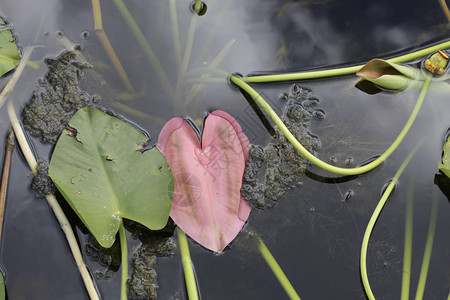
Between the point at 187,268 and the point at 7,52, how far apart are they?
3.10 ft

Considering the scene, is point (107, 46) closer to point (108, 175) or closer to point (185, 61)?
point (185, 61)

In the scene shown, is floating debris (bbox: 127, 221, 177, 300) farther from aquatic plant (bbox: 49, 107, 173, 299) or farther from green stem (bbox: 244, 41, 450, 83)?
green stem (bbox: 244, 41, 450, 83)

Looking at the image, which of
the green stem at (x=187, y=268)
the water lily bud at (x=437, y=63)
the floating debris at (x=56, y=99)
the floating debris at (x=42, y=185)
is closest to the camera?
the green stem at (x=187, y=268)

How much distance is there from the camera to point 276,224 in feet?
4.18

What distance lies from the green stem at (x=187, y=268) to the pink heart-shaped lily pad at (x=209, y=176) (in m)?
0.03

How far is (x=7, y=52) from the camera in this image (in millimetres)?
1369

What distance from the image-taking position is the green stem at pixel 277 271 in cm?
119

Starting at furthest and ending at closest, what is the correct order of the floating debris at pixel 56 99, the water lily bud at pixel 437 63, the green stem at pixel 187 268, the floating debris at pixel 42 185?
the water lily bud at pixel 437 63
the floating debris at pixel 56 99
the floating debris at pixel 42 185
the green stem at pixel 187 268

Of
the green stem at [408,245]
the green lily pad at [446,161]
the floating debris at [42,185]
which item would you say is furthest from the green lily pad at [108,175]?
the green lily pad at [446,161]

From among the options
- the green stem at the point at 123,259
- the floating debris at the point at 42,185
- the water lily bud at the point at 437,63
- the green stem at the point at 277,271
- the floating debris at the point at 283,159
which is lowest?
the green stem at the point at 123,259

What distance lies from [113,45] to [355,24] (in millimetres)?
924

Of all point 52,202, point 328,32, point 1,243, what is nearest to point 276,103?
point 328,32

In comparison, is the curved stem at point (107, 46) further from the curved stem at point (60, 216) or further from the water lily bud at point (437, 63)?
the water lily bud at point (437, 63)

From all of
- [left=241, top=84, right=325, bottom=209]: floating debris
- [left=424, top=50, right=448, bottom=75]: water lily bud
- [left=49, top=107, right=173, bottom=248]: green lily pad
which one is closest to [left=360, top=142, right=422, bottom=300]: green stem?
[left=241, top=84, right=325, bottom=209]: floating debris
